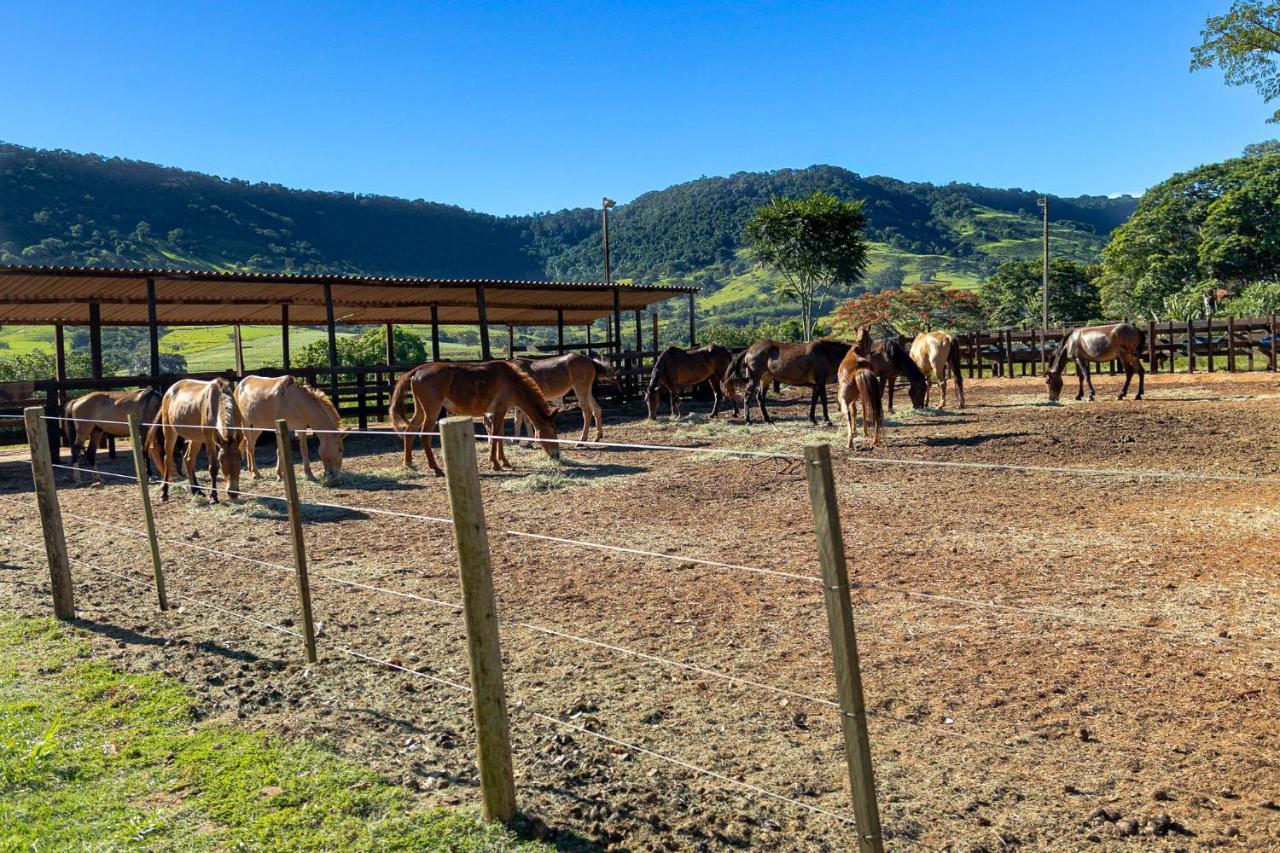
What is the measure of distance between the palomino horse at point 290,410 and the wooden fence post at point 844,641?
34.4ft

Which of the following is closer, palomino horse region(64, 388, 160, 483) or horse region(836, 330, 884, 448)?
horse region(836, 330, 884, 448)

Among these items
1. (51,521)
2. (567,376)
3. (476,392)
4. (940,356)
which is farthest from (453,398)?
(940,356)

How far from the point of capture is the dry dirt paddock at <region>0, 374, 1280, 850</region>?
3.44 meters

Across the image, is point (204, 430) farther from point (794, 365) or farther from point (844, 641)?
point (794, 365)

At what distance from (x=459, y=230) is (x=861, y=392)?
147761 millimetres

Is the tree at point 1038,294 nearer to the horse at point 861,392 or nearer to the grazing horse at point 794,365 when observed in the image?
the grazing horse at point 794,365

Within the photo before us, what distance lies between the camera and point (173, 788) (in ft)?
12.3

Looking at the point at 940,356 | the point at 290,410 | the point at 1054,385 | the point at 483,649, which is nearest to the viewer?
the point at 483,649

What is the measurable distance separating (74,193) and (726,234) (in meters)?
103

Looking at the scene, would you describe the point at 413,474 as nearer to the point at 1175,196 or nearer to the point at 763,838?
the point at 763,838

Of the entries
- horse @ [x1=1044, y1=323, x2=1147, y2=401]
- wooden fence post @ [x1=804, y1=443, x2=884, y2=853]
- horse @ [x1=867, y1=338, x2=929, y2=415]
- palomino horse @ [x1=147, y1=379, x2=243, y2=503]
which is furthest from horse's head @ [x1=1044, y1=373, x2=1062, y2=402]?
wooden fence post @ [x1=804, y1=443, x2=884, y2=853]

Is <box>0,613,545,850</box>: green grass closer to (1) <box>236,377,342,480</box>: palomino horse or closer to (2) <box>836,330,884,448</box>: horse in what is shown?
(1) <box>236,377,342,480</box>: palomino horse

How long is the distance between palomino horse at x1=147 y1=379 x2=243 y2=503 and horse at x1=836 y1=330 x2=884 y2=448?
8692 mm

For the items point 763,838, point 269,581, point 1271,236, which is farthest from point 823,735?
point 1271,236
